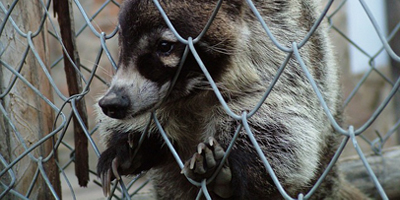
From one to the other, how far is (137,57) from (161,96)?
153 mm

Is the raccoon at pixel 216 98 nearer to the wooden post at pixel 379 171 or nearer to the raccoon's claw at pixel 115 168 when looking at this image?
the raccoon's claw at pixel 115 168

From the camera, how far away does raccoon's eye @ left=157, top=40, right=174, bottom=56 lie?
1.78 meters

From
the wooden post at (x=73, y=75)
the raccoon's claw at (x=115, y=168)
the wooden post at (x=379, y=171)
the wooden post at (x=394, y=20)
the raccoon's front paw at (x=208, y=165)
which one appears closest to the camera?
the raccoon's front paw at (x=208, y=165)

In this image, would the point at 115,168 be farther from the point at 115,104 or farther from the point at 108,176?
the point at 115,104

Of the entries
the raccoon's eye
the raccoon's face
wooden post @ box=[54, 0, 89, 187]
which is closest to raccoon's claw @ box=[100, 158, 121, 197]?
wooden post @ box=[54, 0, 89, 187]

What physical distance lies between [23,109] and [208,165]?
2.94 feet

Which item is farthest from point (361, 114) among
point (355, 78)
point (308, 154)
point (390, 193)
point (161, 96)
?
point (161, 96)

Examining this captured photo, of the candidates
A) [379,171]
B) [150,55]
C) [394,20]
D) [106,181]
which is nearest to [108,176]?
→ [106,181]

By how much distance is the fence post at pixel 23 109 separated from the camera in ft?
7.06

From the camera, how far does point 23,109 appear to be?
218 cm

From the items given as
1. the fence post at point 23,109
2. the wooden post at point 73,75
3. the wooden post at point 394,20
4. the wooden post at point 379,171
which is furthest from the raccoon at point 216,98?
the wooden post at point 394,20

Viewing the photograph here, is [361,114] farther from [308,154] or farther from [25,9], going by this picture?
[25,9]

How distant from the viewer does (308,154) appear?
2002 millimetres

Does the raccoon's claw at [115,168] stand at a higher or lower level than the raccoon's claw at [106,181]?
higher
